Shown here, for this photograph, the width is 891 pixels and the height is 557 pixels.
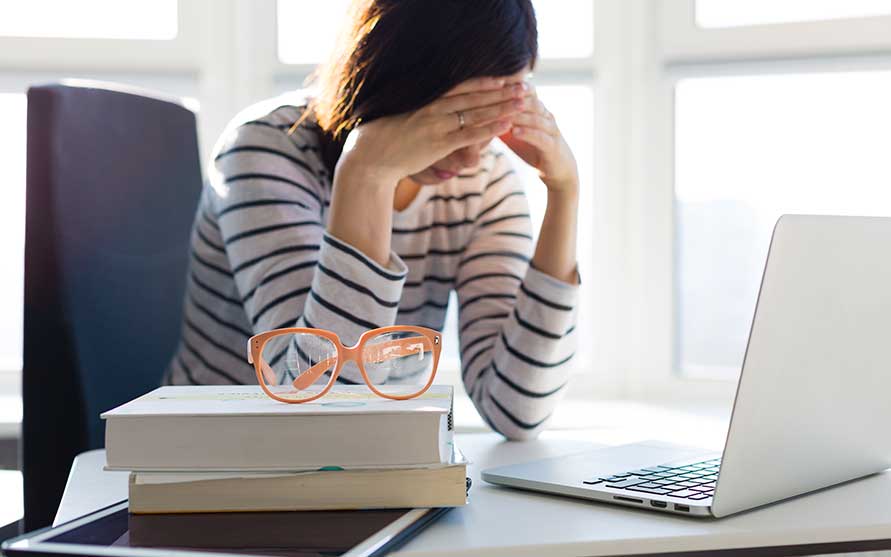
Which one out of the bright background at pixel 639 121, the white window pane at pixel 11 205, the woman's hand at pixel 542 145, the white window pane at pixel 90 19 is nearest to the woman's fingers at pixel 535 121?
the woman's hand at pixel 542 145

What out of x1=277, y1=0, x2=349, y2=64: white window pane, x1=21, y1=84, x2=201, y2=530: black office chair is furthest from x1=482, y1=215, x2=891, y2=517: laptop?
x1=277, y1=0, x2=349, y2=64: white window pane

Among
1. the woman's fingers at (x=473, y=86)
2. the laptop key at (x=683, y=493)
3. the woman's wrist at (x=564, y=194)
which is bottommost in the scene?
the laptop key at (x=683, y=493)

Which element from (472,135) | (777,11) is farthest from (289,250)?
(777,11)

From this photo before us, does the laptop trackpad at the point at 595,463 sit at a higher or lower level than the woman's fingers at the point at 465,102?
lower

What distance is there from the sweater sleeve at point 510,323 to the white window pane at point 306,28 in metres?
0.76

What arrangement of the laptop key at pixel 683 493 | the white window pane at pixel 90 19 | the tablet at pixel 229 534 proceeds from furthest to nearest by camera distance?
the white window pane at pixel 90 19, the laptop key at pixel 683 493, the tablet at pixel 229 534

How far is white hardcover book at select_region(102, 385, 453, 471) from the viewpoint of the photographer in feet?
1.96

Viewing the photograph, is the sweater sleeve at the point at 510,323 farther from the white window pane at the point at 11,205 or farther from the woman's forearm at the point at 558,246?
the white window pane at the point at 11,205

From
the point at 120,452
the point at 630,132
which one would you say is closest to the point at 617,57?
the point at 630,132

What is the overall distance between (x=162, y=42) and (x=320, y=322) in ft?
3.75

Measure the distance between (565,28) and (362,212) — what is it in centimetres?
106

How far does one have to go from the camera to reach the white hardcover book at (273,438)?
60 centimetres

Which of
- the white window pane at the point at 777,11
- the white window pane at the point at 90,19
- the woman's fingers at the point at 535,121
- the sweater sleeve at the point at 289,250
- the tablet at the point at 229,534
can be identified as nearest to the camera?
the tablet at the point at 229,534

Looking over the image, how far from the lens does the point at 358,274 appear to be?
1060mm
